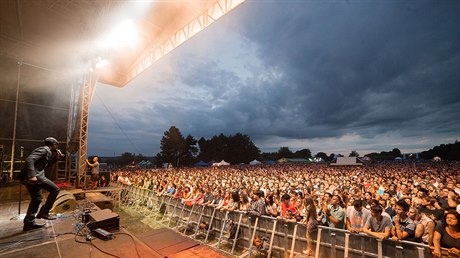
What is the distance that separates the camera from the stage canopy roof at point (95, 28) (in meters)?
9.23

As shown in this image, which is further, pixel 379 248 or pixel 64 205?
pixel 64 205

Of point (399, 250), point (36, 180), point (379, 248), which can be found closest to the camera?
point (36, 180)

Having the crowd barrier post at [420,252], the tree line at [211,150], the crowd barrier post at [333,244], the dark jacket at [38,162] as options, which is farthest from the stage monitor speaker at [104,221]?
the tree line at [211,150]

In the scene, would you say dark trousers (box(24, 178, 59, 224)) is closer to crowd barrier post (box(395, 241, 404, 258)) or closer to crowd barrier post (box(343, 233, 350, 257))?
crowd barrier post (box(343, 233, 350, 257))

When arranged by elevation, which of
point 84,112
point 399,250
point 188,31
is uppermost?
point 188,31

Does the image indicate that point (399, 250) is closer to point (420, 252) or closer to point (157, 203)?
point (420, 252)

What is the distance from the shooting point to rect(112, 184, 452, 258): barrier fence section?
4254 millimetres

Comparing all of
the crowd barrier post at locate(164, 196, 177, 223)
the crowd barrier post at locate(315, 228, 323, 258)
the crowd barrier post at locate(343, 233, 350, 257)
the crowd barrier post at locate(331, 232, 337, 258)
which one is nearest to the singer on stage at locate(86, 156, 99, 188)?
the crowd barrier post at locate(164, 196, 177, 223)

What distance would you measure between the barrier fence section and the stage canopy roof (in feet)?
26.1

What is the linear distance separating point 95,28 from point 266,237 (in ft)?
35.8

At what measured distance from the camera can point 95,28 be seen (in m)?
9.45

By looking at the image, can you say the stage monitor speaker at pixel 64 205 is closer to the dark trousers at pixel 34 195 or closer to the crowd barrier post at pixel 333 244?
the dark trousers at pixel 34 195

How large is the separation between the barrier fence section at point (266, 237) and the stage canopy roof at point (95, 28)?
7.94m

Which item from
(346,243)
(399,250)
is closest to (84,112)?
(346,243)
